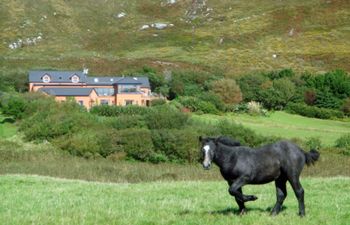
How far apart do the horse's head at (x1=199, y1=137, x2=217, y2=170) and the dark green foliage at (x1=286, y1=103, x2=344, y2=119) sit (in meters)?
57.1

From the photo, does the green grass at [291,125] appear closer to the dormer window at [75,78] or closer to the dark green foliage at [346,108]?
the dark green foliage at [346,108]

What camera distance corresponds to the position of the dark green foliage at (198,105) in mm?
64125

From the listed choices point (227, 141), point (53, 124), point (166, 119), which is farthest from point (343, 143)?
point (227, 141)

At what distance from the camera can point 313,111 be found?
66.3 meters

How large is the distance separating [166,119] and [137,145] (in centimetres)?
760

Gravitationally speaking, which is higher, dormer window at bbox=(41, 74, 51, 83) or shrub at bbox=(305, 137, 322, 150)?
dormer window at bbox=(41, 74, 51, 83)

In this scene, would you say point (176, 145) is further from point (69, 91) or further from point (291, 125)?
point (69, 91)

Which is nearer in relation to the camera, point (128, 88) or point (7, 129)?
point (7, 129)

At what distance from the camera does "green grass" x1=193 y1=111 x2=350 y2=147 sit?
51.0 meters

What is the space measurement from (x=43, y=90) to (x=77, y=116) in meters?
21.5

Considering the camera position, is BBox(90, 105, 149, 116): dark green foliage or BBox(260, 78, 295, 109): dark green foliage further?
BBox(260, 78, 295, 109): dark green foliage

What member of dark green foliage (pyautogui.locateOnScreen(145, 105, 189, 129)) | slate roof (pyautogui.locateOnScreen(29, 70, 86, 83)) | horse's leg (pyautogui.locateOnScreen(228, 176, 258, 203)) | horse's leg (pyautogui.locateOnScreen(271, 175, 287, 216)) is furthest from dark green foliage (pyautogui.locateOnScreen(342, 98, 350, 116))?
horse's leg (pyautogui.locateOnScreen(228, 176, 258, 203))

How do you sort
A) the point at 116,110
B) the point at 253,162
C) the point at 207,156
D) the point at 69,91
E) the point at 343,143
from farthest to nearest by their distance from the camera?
1. the point at 69,91
2. the point at 116,110
3. the point at 343,143
4. the point at 253,162
5. the point at 207,156

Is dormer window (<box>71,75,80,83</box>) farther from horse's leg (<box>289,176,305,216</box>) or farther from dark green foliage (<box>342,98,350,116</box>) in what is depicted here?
horse's leg (<box>289,176,305,216</box>)
